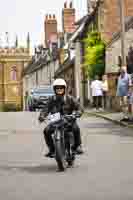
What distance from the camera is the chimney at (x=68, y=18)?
249 feet

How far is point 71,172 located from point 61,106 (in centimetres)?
122

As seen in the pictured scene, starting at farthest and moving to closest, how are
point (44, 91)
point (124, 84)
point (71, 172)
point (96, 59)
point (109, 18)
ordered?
point (44, 91) < point (109, 18) < point (96, 59) < point (124, 84) < point (71, 172)

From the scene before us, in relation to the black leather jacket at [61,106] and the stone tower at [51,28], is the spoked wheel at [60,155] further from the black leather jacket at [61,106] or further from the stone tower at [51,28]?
the stone tower at [51,28]

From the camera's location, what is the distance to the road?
32.7ft

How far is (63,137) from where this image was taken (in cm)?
1283

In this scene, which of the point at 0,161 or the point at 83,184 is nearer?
the point at 83,184

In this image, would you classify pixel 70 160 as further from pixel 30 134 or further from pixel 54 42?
pixel 54 42

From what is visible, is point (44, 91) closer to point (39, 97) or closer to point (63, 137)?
point (39, 97)

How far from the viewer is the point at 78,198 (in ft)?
31.2

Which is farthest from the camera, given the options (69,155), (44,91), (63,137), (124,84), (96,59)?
(44,91)

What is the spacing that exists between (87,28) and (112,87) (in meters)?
19.9

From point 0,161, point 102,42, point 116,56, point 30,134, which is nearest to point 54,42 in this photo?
point 102,42

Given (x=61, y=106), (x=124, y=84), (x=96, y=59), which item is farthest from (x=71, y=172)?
(x=96, y=59)

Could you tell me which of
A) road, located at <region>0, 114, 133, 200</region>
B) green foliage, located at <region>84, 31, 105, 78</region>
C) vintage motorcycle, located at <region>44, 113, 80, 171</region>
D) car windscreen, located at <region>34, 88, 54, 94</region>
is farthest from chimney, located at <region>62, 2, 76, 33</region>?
vintage motorcycle, located at <region>44, 113, 80, 171</region>
